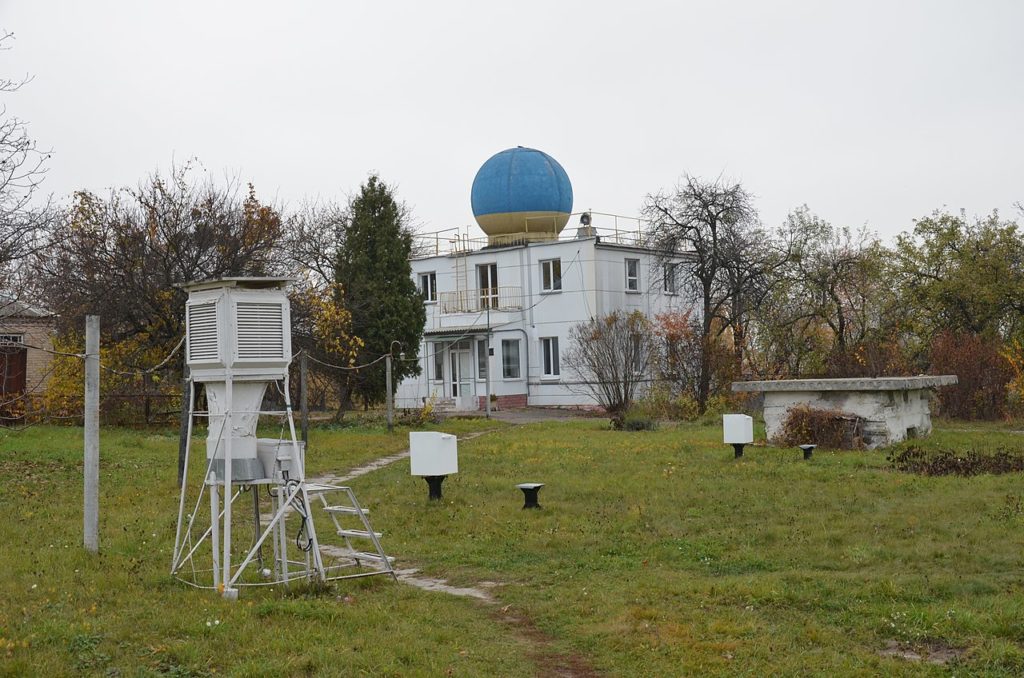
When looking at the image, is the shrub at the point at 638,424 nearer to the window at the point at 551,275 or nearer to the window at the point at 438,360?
the window at the point at 551,275

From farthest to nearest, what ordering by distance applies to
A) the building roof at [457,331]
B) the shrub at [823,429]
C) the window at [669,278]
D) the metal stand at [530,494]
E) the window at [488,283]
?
the window at [488,283], the building roof at [457,331], the window at [669,278], the shrub at [823,429], the metal stand at [530,494]

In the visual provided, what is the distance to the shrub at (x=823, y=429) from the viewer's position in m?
20.1

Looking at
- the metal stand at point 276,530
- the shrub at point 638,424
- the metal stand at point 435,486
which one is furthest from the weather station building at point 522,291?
the metal stand at point 276,530

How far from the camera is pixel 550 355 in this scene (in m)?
41.2

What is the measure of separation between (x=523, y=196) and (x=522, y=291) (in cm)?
376

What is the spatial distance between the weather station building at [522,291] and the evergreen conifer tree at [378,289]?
22.5 feet

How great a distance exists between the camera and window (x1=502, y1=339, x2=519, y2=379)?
41.7m

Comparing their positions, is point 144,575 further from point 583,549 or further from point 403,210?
point 403,210

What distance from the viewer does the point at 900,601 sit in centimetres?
938

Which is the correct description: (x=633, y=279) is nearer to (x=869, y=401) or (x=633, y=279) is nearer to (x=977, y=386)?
(x=977, y=386)

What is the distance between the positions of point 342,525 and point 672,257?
24.8 meters

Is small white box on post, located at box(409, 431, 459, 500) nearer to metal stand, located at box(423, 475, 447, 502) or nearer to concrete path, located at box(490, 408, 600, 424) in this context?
metal stand, located at box(423, 475, 447, 502)

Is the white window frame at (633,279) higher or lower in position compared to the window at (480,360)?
higher

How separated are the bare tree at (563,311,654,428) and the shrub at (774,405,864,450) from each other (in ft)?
37.8
